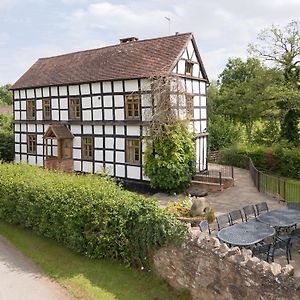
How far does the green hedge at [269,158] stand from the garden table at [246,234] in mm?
14414

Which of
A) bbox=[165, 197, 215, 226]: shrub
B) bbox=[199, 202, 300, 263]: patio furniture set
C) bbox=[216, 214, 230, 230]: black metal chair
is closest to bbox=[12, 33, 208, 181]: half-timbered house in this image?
bbox=[165, 197, 215, 226]: shrub

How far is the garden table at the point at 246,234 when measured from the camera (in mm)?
8898

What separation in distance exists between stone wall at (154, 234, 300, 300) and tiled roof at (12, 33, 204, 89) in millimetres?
11048

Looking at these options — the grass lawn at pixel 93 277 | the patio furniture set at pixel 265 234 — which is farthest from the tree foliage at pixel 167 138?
the patio furniture set at pixel 265 234

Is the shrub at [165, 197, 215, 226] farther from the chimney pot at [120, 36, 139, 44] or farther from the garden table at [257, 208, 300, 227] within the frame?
the chimney pot at [120, 36, 139, 44]

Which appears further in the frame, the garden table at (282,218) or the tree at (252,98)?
the tree at (252,98)

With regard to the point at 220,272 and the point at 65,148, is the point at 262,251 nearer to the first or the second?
the point at 220,272

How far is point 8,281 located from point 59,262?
155 cm

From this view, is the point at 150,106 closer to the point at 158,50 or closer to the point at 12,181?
the point at 158,50

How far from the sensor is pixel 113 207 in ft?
33.9

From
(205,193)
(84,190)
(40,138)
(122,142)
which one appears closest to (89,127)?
(122,142)

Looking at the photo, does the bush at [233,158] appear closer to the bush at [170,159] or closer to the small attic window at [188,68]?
the bush at [170,159]

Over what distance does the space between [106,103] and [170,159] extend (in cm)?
507

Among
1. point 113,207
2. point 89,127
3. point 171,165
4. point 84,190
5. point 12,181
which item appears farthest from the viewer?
point 89,127
